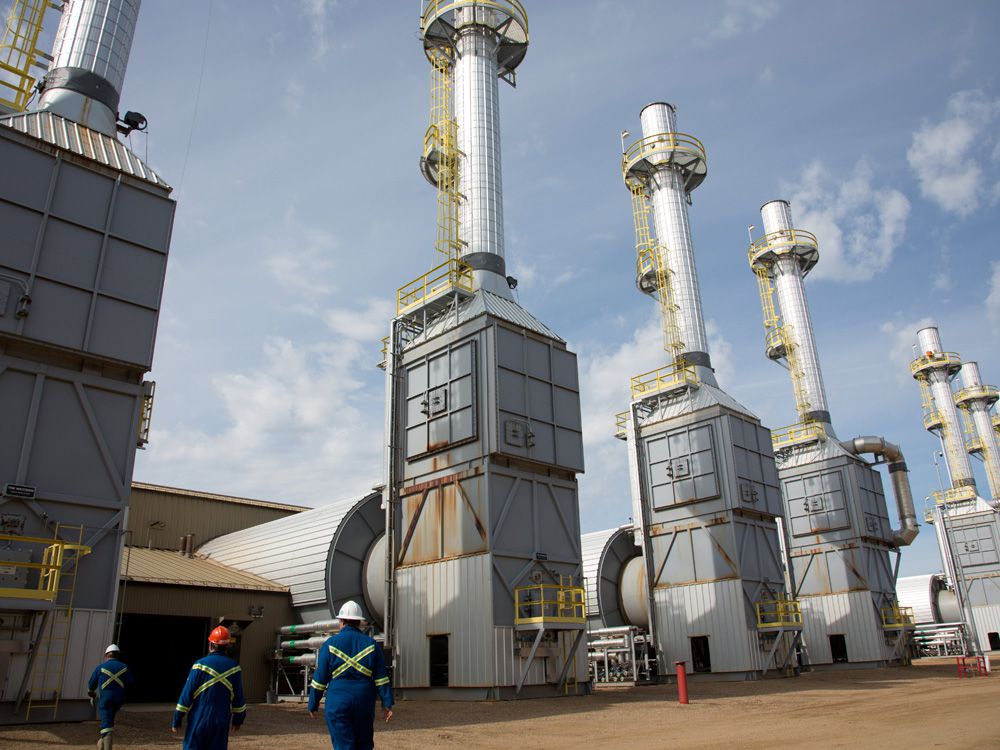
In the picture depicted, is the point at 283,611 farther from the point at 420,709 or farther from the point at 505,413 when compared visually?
the point at 505,413

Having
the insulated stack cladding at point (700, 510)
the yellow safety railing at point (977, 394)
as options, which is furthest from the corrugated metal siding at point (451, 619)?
the yellow safety railing at point (977, 394)

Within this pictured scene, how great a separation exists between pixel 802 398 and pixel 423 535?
27.1 m

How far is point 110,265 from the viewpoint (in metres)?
16.3

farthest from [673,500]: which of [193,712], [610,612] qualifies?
[193,712]

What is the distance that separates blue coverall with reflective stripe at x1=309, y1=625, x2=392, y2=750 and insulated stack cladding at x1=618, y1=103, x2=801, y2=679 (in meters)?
24.3

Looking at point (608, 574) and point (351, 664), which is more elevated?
point (608, 574)

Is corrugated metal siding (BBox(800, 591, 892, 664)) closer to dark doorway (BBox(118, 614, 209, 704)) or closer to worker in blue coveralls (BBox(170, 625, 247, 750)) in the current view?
dark doorway (BBox(118, 614, 209, 704))

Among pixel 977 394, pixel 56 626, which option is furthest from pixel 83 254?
pixel 977 394

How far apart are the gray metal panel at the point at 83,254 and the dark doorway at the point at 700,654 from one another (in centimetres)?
2327

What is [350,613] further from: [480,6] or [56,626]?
[480,6]

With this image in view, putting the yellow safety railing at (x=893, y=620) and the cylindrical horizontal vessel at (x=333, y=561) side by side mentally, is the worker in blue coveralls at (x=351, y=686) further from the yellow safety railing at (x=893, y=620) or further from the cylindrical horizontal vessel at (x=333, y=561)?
the yellow safety railing at (x=893, y=620)

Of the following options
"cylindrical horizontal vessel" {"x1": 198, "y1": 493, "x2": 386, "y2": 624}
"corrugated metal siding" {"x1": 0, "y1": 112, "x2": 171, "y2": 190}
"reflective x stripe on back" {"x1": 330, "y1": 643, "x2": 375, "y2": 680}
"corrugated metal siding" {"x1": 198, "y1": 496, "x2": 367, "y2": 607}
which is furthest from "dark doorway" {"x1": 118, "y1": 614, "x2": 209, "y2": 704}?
"reflective x stripe on back" {"x1": 330, "y1": 643, "x2": 375, "y2": 680}

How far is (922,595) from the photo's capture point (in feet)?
193

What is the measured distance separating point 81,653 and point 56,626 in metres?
0.70
